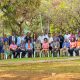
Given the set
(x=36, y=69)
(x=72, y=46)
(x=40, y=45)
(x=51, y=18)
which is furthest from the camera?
(x=51, y=18)

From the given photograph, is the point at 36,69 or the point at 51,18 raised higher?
the point at 51,18

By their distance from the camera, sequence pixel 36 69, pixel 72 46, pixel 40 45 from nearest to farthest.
A: pixel 36 69 < pixel 40 45 < pixel 72 46

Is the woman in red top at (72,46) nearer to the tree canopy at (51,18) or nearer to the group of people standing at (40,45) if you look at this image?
the group of people standing at (40,45)

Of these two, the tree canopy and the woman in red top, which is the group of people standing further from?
the tree canopy

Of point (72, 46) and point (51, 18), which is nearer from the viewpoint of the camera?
point (72, 46)

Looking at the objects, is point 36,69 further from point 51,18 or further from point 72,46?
point 51,18

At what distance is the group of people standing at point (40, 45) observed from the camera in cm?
1969

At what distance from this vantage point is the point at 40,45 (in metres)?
20.2

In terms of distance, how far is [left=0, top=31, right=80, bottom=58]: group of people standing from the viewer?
19.7 m

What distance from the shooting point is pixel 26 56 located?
64.9ft

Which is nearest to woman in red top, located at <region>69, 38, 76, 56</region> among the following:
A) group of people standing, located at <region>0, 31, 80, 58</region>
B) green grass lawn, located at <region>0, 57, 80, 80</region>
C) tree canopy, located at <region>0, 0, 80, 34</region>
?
group of people standing, located at <region>0, 31, 80, 58</region>

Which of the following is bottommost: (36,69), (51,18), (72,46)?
(36,69)

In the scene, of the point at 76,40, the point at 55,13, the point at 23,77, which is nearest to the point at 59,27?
the point at 55,13

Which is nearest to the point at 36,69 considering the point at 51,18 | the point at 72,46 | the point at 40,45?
the point at 40,45
